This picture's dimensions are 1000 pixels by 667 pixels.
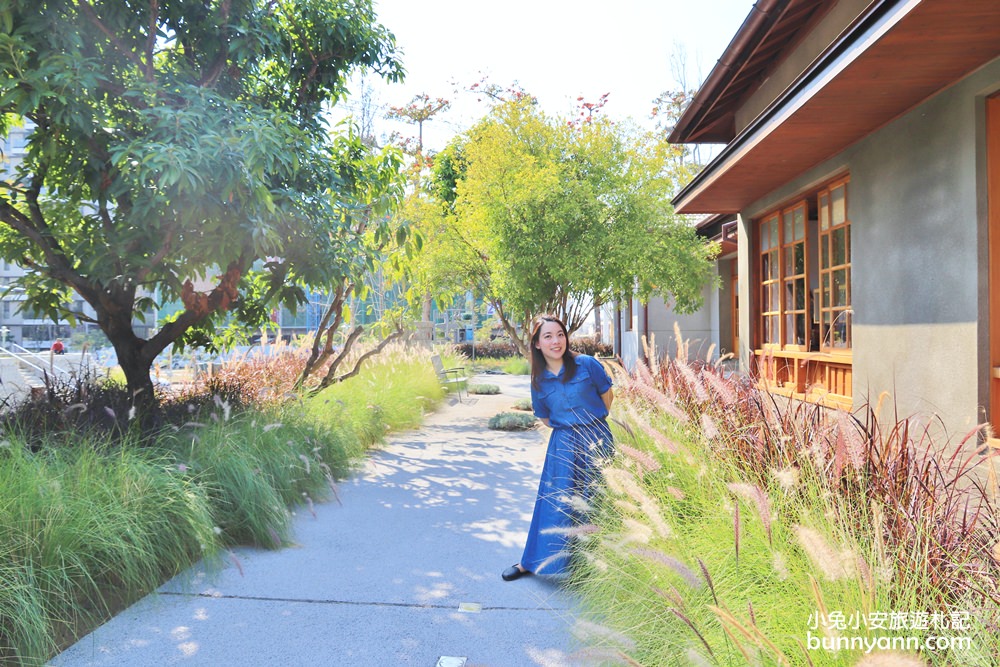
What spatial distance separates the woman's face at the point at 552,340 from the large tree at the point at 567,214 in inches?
232

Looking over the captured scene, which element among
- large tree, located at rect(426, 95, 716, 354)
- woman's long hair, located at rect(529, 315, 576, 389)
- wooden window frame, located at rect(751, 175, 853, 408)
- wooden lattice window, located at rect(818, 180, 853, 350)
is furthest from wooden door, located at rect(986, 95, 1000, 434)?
large tree, located at rect(426, 95, 716, 354)

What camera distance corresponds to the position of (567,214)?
10.1 meters

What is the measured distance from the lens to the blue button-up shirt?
416cm

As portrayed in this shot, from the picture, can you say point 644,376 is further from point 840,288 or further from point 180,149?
point 840,288

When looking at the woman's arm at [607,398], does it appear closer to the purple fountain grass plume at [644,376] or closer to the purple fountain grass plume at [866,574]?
the purple fountain grass plume at [644,376]

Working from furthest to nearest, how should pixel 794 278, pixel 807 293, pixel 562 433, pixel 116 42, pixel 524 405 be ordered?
pixel 524 405, pixel 794 278, pixel 807 293, pixel 116 42, pixel 562 433

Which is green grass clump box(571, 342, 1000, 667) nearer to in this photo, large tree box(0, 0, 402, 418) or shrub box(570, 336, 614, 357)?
large tree box(0, 0, 402, 418)

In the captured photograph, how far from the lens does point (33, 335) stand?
43938 millimetres

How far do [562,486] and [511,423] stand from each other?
6.30 metres

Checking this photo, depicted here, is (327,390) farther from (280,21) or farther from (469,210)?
(280,21)

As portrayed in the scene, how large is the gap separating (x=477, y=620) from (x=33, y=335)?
50864 mm

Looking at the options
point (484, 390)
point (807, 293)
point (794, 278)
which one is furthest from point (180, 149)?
point (484, 390)

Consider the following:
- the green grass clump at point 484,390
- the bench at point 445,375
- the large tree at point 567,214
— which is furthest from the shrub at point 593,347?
the large tree at point 567,214

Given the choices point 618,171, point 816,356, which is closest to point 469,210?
point 618,171
